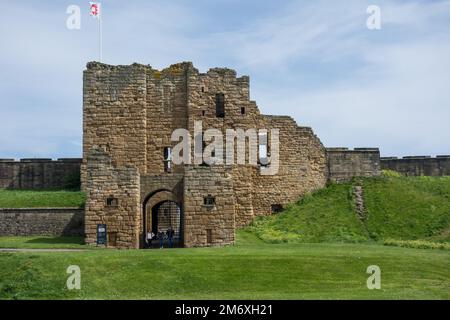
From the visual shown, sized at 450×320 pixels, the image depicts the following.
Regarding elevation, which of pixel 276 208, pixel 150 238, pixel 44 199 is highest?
pixel 44 199

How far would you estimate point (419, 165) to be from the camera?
58.8 metres

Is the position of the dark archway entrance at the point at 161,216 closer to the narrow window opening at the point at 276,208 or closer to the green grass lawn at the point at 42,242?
the green grass lawn at the point at 42,242

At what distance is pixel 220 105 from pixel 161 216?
31.8 ft

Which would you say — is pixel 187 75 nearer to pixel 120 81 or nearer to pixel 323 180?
pixel 120 81

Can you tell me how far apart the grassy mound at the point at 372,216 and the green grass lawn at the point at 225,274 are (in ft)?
28.1

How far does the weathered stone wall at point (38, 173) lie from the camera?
5558cm

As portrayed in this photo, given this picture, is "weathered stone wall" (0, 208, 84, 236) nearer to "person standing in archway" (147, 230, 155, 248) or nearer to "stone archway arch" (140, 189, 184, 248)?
"person standing in archway" (147, 230, 155, 248)

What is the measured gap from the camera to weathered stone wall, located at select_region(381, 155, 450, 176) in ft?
192

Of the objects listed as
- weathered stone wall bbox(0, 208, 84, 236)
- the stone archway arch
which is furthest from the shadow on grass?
the stone archway arch

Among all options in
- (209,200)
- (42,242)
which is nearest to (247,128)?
(209,200)

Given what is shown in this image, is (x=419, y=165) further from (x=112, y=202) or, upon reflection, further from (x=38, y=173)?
(x=38, y=173)

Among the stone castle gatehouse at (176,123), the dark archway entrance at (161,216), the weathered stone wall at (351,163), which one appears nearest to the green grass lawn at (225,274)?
the dark archway entrance at (161,216)

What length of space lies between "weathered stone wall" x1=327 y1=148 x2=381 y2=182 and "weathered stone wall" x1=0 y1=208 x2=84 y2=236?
1786 cm

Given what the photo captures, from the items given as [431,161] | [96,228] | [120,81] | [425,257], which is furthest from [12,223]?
[431,161]
